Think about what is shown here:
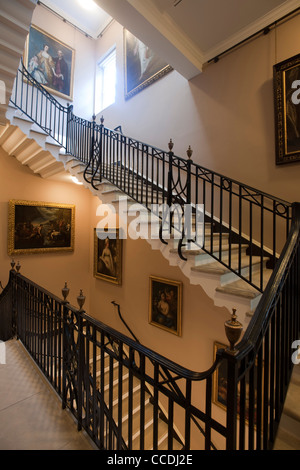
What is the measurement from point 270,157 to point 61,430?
12.4 feet

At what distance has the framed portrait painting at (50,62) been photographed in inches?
209

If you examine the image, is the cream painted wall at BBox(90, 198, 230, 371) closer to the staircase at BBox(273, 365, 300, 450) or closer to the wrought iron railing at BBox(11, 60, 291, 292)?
the wrought iron railing at BBox(11, 60, 291, 292)

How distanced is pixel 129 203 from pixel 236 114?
2234 mm

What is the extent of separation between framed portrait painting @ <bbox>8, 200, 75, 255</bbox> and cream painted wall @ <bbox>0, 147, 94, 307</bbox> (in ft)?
0.43

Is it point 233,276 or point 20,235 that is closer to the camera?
point 233,276

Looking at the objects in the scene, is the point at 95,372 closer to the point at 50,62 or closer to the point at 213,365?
the point at 213,365

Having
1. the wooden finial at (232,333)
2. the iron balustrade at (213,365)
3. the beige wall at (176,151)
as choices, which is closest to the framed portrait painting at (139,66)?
the beige wall at (176,151)

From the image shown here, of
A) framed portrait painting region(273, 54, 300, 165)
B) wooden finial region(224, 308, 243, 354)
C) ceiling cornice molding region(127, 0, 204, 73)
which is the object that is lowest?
wooden finial region(224, 308, 243, 354)

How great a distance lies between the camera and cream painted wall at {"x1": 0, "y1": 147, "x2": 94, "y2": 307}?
15.3 feet

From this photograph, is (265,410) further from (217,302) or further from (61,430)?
(61,430)

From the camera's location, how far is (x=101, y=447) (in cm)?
142

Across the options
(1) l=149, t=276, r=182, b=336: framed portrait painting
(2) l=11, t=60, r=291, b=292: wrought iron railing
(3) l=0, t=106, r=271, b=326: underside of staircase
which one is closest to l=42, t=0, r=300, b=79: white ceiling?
(2) l=11, t=60, r=291, b=292: wrought iron railing

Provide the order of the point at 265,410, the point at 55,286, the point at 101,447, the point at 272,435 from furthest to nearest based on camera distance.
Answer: the point at 55,286
the point at 101,447
the point at 272,435
the point at 265,410
